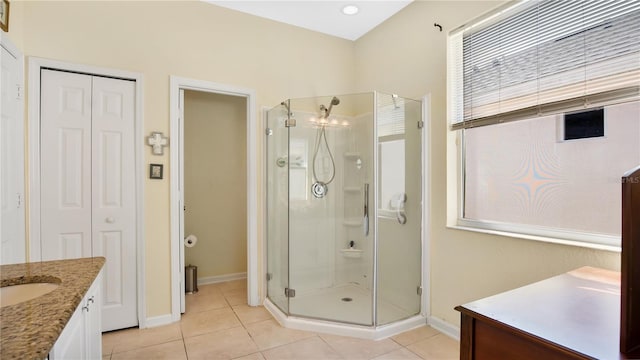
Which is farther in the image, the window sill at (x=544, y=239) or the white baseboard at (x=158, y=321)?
the white baseboard at (x=158, y=321)

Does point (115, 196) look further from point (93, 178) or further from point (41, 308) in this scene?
point (41, 308)

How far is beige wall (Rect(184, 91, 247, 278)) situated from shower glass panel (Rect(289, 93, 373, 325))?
1253mm

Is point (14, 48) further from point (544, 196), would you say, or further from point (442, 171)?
point (544, 196)

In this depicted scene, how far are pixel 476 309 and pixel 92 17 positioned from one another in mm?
3177

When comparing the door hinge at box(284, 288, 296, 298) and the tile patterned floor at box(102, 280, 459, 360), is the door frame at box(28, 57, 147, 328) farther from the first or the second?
the door hinge at box(284, 288, 296, 298)

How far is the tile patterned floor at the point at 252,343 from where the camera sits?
2164mm

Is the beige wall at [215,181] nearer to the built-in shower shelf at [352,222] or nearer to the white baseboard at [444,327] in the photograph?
the built-in shower shelf at [352,222]

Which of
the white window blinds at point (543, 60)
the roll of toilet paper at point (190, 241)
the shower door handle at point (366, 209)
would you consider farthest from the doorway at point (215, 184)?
the white window blinds at point (543, 60)

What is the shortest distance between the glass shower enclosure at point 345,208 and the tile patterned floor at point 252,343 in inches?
8.3

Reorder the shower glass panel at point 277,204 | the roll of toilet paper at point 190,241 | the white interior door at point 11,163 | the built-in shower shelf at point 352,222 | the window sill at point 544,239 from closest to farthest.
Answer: the window sill at point 544,239 → the white interior door at point 11,163 → the built-in shower shelf at point 352,222 → the shower glass panel at point 277,204 → the roll of toilet paper at point 190,241

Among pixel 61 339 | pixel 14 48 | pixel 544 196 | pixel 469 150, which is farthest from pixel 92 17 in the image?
pixel 544 196

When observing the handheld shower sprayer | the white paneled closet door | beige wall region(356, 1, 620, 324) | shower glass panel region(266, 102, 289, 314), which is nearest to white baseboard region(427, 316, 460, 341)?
beige wall region(356, 1, 620, 324)

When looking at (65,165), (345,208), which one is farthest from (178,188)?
(345,208)

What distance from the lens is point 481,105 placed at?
2.30 m
